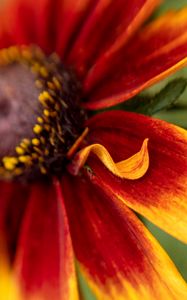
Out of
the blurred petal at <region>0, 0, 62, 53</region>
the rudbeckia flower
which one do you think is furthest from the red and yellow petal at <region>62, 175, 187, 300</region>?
the blurred petal at <region>0, 0, 62, 53</region>

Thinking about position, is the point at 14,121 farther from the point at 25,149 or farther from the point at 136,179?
Result: the point at 136,179

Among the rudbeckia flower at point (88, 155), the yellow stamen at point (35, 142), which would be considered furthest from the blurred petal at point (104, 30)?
the yellow stamen at point (35, 142)

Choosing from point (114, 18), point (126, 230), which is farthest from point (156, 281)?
point (114, 18)

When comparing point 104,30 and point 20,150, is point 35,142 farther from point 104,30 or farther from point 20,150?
point 104,30

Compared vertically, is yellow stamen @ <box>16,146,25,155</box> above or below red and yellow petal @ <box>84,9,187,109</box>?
above

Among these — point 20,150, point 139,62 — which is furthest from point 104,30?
point 20,150

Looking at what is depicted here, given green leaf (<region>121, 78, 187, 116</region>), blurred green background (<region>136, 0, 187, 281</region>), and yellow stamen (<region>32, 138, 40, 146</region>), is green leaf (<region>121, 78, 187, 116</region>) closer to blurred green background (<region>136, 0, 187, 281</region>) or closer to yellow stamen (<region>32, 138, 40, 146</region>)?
blurred green background (<region>136, 0, 187, 281</region>)
